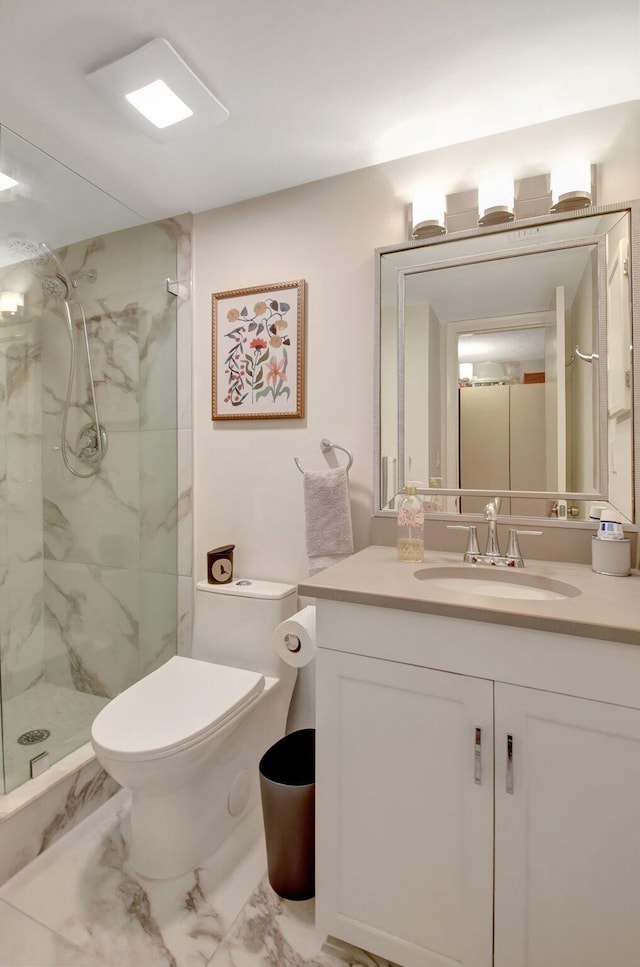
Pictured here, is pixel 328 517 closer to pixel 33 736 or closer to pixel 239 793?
pixel 239 793

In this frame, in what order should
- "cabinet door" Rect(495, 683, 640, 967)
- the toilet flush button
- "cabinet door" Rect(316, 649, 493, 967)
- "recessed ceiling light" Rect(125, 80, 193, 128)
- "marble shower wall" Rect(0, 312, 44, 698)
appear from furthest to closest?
"marble shower wall" Rect(0, 312, 44, 698), the toilet flush button, "recessed ceiling light" Rect(125, 80, 193, 128), "cabinet door" Rect(316, 649, 493, 967), "cabinet door" Rect(495, 683, 640, 967)

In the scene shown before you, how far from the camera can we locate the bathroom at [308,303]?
4.91ft

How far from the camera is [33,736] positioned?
5.13 feet

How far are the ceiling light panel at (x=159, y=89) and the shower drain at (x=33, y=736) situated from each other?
1.97 metres

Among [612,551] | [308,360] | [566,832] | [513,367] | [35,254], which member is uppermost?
[35,254]

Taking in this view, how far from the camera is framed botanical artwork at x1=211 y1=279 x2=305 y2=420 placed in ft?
6.06

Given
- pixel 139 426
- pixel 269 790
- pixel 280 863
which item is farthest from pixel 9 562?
pixel 280 863

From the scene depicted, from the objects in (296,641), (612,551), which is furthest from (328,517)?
(612,551)

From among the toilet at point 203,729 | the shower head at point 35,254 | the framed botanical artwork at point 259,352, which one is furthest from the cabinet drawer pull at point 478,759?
the shower head at point 35,254

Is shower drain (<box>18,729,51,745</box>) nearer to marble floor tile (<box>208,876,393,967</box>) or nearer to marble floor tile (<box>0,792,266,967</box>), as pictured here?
marble floor tile (<box>0,792,266,967</box>)

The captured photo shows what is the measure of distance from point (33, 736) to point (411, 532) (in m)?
1.41

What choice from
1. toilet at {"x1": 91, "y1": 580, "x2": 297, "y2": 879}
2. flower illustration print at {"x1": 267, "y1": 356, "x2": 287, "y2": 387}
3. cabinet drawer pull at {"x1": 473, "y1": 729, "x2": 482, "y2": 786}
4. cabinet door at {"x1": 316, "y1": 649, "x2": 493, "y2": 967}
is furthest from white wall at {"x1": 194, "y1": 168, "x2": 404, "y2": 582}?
cabinet drawer pull at {"x1": 473, "y1": 729, "x2": 482, "y2": 786}

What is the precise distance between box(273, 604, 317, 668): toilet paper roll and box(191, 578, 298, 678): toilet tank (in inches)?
12.4

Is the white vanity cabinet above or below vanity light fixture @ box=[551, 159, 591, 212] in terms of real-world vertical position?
below
